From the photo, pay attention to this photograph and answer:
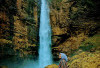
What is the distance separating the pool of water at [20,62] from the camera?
1088 centimetres

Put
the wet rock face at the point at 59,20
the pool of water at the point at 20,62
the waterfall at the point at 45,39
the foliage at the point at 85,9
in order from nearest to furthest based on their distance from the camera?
the pool of water at the point at 20,62 < the foliage at the point at 85,9 < the wet rock face at the point at 59,20 < the waterfall at the point at 45,39

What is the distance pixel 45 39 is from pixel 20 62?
5878 mm

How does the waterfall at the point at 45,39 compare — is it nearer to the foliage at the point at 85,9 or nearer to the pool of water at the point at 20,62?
the pool of water at the point at 20,62

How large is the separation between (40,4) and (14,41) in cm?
970

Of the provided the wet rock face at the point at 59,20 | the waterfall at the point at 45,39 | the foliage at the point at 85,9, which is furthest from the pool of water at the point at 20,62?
the foliage at the point at 85,9

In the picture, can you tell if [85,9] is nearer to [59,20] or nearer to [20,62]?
[59,20]

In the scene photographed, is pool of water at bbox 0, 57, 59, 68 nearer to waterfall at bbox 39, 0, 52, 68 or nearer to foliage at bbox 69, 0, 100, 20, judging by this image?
waterfall at bbox 39, 0, 52, 68

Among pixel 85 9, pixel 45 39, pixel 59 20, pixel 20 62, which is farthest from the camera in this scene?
pixel 45 39

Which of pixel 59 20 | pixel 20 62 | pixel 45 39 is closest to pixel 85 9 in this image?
pixel 59 20

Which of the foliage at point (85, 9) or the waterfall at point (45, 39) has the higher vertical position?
the foliage at point (85, 9)

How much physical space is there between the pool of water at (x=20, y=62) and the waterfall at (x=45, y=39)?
1074 mm

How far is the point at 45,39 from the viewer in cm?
1573

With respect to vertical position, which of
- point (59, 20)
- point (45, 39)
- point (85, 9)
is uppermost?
point (85, 9)

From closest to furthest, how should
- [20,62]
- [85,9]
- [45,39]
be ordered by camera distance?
[20,62] → [85,9] → [45,39]
